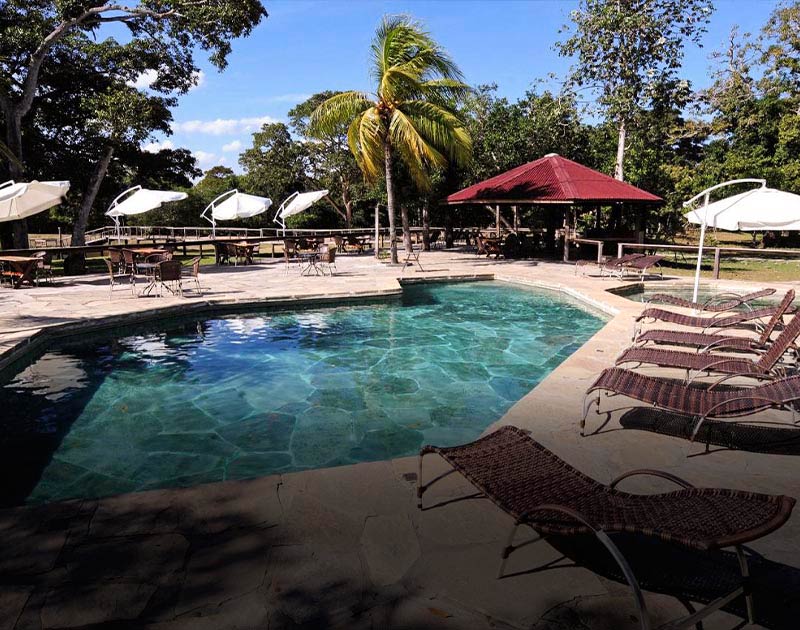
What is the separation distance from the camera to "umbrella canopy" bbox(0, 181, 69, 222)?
11.2 m

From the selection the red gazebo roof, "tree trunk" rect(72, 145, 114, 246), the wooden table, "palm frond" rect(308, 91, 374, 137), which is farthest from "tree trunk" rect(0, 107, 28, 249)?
the red gazebo roof

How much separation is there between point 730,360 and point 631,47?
24.5 m

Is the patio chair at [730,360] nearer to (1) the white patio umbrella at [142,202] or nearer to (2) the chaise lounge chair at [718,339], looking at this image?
(2) the chaise lounge chair at [718,339]

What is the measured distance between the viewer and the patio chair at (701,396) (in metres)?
3.81

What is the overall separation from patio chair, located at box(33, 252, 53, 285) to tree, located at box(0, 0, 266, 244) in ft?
15.6

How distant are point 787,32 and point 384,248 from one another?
75.8 ft

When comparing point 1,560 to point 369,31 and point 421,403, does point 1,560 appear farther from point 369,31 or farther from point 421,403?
point 369,31

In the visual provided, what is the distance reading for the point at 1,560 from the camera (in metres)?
2.75

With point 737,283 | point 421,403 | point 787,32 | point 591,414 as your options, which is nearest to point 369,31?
point 737,283

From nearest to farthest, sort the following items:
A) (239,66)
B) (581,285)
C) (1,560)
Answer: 1. (1,560)
2. (581,285)
3. (239,66)

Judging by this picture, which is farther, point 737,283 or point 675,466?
point 737,283

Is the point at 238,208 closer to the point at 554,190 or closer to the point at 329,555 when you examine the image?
the point at 554,190

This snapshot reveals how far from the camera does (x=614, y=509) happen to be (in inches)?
99.3

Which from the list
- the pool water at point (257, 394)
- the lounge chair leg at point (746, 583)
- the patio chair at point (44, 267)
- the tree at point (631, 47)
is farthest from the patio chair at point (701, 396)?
Result: the tree at point (631, 47)
